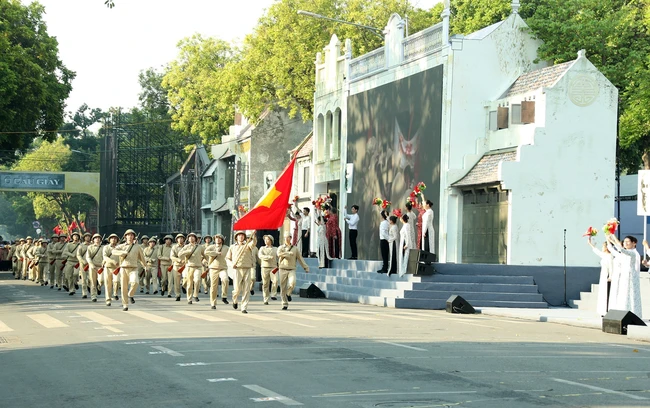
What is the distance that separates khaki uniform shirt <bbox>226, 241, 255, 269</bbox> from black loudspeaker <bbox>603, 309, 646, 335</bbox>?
930 centimetres

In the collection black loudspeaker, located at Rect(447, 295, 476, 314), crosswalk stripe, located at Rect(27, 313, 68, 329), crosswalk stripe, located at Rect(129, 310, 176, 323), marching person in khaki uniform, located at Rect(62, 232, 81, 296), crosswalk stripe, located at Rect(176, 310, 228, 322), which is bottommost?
crosswalk stripe, located at Rect(27, 313, 68, 329)

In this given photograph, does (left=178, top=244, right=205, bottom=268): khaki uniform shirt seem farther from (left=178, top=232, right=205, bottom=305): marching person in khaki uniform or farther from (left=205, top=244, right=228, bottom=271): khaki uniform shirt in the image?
(left=205, top=244, right=228, bottom=271): khaki uniform shirt

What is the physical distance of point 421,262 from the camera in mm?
30516

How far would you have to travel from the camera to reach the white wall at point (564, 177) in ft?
108

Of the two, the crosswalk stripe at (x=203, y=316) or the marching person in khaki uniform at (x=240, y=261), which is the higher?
the marching person in khaki uniform at (x=240, y=261)

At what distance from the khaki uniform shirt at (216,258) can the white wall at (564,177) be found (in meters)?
8.76

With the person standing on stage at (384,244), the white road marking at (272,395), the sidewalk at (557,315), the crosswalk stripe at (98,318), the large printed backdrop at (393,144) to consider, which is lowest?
the crosswalk stripe at (98,318)

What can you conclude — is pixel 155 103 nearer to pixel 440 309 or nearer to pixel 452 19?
pixel 452 19

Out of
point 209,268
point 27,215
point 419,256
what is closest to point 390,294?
point 419,256

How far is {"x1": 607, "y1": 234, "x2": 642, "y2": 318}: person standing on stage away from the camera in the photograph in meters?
23.7

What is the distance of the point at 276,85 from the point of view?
181 feet

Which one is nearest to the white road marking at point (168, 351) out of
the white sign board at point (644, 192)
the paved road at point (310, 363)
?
the paved road at point (310, 363)

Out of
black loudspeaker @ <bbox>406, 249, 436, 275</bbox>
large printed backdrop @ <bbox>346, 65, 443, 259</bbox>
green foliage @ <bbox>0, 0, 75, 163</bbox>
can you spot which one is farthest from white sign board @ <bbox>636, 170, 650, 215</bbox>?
green foliage @ <bbox>0, 0, 75, 163</bbox>

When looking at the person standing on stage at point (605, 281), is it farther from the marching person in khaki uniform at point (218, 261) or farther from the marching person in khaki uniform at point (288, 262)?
the marching person in khaki uniform at point (218, 261)
